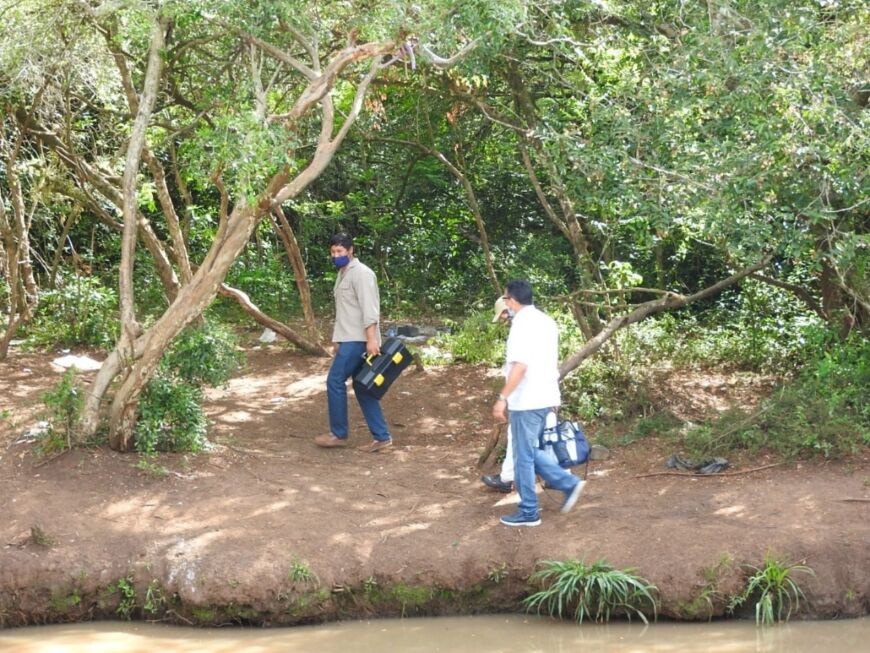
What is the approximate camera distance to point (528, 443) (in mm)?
7262

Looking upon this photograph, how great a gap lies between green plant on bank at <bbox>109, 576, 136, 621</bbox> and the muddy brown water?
0.08 metres

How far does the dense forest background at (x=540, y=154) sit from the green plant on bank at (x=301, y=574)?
2.01 metres

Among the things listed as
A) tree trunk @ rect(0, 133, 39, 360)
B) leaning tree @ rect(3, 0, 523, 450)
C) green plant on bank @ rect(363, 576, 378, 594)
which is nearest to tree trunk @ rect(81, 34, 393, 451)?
leaning tree @ rect(3, 0, 523, 450)

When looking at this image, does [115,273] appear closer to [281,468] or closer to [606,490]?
[281,468]

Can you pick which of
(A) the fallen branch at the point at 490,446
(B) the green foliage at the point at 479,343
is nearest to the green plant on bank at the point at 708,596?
(A) the fallen branch at the point at 490,446

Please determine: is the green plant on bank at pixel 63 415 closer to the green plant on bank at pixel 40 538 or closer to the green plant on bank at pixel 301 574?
the green plant on bank at pixel 40 538

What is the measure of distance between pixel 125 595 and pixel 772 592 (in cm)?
415

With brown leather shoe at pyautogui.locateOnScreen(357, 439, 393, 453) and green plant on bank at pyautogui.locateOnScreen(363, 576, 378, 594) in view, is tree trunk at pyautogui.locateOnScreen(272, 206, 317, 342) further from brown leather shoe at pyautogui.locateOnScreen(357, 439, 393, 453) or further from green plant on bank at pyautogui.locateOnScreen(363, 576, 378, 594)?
green plant on bank at pyautogui.locateOnScreen(363, 576, 378, 594)

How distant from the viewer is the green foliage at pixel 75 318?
12.5 m

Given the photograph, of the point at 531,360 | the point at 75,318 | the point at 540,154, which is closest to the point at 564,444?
the point at 531,360

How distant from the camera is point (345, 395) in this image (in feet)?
30.3

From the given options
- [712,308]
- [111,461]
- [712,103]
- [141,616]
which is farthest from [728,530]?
[712,308]

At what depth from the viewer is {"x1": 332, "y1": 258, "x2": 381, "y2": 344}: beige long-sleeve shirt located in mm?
9000

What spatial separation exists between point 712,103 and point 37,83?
20.1 feet
